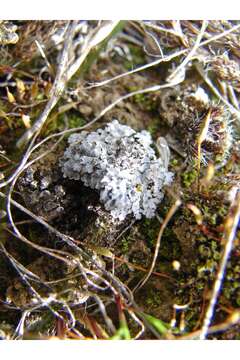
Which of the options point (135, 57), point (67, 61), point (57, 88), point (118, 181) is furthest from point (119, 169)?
point (135, 57)

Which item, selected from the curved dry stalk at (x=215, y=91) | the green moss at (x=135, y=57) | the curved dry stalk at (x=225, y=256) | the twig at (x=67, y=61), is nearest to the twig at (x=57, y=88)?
the twig at (x=67, y=61)

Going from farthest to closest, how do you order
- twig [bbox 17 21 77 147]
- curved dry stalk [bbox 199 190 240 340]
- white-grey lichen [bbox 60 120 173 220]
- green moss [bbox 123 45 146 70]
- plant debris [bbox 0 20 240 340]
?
green moss [bbox 123 45 146 70] < twig [bbox 17 21 77 147] < white-grey lichen [bbox 60 120 173 220] < plant debris [bbox 0 20 240 340] < curved dry stalk [bbox 199 190 240 340]

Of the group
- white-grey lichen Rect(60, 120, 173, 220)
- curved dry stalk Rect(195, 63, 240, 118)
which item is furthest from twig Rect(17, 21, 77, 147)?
curved dry stalk Rect(195, 63, 240, 118)

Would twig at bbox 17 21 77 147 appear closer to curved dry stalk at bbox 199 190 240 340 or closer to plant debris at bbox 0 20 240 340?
plant debris at bbox 0 20 240 340

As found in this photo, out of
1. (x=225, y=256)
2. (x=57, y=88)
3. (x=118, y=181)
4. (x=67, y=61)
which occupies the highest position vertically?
(x=67, y=61)

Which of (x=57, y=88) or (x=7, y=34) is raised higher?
(x=7, y=34)

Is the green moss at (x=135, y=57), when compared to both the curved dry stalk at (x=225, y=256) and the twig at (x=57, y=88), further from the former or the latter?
the curved dry stalk at (x=225, y=256)

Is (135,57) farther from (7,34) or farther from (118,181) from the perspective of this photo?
(118,181)

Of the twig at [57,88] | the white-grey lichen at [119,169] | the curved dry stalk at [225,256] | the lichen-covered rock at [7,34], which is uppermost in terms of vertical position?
the lichen-covered rock at [7,34]
